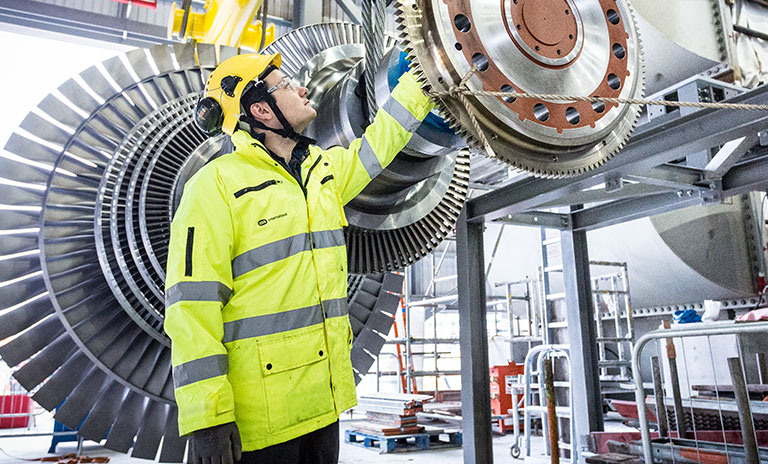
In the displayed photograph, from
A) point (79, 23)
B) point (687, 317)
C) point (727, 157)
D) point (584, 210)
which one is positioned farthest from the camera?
point (79, 23)

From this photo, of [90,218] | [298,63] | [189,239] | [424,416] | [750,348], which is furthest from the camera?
[424,416]

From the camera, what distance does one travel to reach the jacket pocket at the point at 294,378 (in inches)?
61.4

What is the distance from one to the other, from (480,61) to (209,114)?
975 mm

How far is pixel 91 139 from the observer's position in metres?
2.54

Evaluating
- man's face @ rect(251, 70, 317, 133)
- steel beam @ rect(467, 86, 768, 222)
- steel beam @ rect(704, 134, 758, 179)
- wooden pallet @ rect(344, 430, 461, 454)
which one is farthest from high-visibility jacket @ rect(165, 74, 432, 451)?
wooden pallet @ rect(344, 430, 461, 454)

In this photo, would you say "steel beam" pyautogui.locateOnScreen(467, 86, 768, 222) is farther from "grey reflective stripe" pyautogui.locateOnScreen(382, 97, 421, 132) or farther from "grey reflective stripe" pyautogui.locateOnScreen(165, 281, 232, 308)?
"grey reflective stripe" pyautogui.locateOnScreen(165, 281, 232, 308)

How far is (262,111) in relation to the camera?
1864 mm

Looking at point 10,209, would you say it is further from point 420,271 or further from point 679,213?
point 420,271

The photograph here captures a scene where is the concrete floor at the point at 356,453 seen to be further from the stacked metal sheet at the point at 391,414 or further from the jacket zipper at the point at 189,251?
the jacket zipper at the point at 189,251

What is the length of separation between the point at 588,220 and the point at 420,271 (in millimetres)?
12182

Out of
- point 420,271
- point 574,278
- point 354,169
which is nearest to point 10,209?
point 354,169

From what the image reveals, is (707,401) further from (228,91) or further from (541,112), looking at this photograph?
(228,91)

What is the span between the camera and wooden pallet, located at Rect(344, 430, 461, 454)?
6863mm

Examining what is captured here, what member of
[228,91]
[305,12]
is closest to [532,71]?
[228,91]
